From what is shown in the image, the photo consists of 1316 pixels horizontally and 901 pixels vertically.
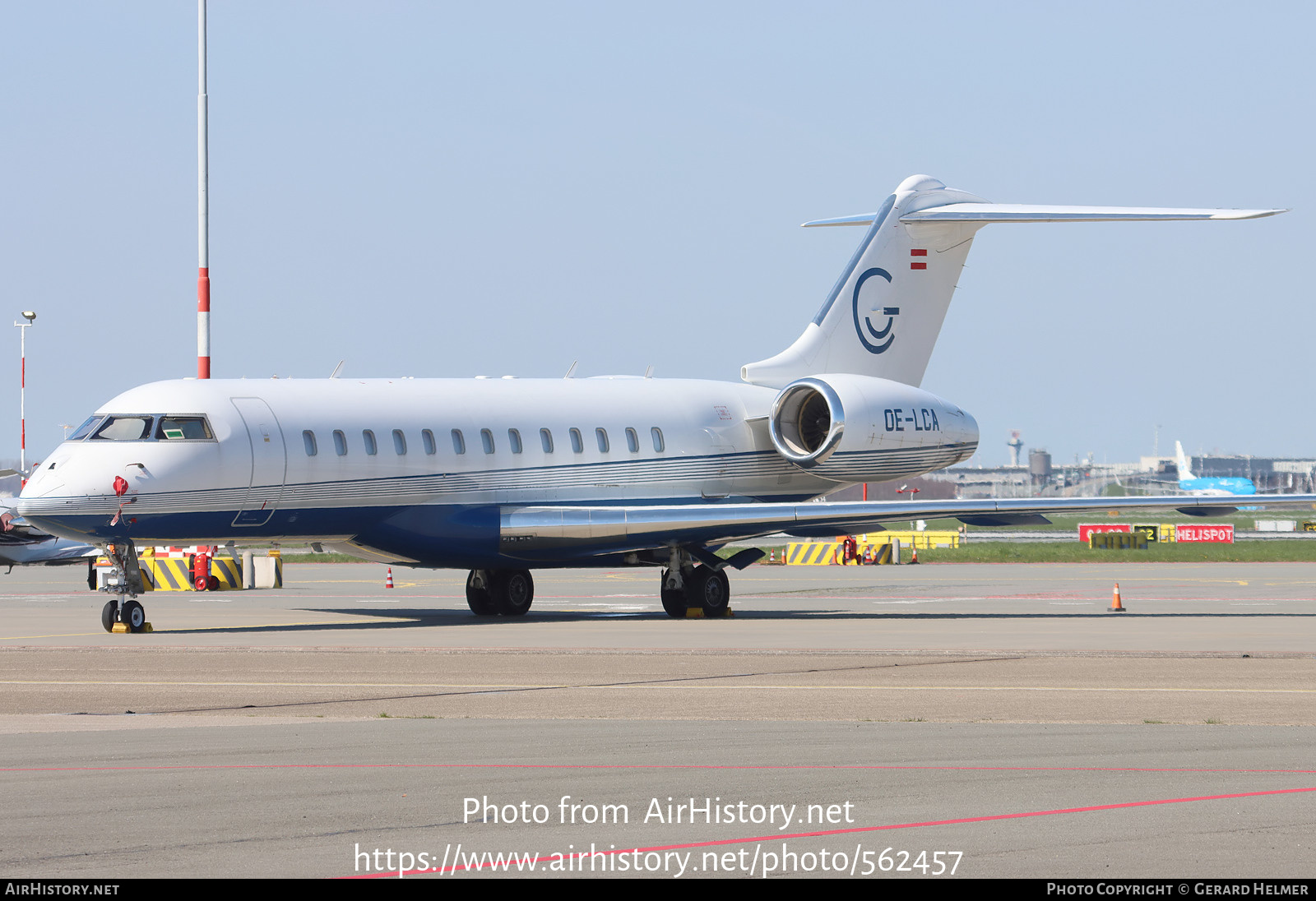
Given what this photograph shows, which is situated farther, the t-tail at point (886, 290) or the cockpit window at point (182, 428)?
the t-tail at point (886, 290)

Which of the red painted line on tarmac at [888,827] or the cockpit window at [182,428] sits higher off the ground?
the red painted line on tarmac at [888,827]

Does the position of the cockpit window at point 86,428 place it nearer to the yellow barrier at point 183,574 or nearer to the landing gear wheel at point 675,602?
the landing gear wheel at point 675,602

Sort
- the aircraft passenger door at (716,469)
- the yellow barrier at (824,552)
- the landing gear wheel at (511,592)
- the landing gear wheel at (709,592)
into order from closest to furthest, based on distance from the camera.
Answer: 1. the landing gear wheel at (709,592)
2. the landing gear wheel at (511,592)
3. the aircraft passenger door at (716,469)
4. the yellow barrier at (824,552)

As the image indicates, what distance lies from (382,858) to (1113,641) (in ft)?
50.7

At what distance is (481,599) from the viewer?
29.5 m

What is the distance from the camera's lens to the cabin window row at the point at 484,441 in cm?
2603

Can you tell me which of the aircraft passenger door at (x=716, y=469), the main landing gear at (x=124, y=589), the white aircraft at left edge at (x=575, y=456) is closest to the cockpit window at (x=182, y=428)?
the white aircraft at left edge at (x=575, y=456)

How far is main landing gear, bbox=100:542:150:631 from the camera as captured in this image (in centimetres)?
2423

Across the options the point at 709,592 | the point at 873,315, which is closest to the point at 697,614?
the point at 709,592

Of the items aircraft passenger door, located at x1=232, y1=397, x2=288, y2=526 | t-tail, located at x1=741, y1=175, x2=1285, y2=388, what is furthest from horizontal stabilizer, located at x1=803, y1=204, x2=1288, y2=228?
aircraft passenger door, located at x1=232, y1=397, x2=288, y2=526

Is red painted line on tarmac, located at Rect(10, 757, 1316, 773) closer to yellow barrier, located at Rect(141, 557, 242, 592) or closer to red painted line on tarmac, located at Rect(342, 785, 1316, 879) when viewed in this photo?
red painted line on tarmac, located at Rect(342, 785, 1316, 879)

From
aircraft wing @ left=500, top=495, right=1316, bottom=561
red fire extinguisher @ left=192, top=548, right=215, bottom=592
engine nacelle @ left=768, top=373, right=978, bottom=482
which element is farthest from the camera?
red fire extinguisher @ left=192, top=548, right=215, bottom=592

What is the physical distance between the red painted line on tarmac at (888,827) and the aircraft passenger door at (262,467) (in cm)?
1786

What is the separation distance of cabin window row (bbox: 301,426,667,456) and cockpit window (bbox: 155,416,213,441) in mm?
1551
